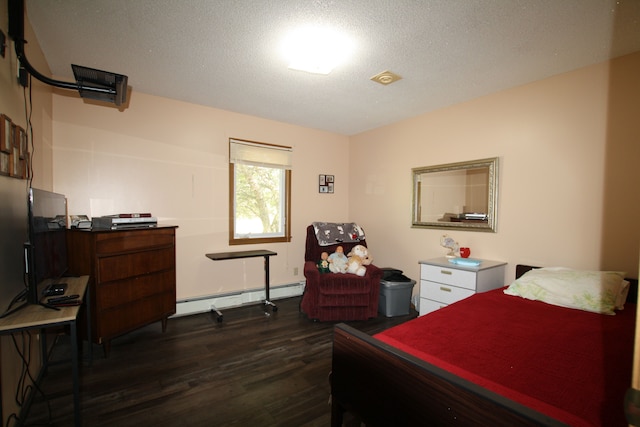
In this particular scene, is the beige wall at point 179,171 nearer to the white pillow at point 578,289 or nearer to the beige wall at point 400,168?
the beige wall at point 400,168

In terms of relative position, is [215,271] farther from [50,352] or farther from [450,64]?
[450,64]

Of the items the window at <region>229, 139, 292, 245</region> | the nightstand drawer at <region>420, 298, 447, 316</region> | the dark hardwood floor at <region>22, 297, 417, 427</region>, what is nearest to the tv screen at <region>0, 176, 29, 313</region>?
the dark hardwood floor at <region>22, 297, 417, 427</region>

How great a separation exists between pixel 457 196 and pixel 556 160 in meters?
0.95

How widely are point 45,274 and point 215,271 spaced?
6.34ft

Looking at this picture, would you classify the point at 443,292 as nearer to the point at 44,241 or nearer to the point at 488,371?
the point at 488,371

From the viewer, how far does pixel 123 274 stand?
95.7 inches

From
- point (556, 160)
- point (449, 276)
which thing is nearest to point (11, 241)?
point (449, 276)

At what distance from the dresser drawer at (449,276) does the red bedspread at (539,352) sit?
0.56 meters

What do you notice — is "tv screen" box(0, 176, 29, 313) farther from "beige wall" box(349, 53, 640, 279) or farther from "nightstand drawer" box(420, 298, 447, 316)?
"beige wall" box(349, 53, 640, 279)

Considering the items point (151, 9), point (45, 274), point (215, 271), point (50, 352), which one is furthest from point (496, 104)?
point (50, 352)

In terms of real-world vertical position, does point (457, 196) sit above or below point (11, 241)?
above

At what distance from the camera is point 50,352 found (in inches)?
94.0

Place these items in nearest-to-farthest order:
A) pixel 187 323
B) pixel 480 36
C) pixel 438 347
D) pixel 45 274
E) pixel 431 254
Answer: pixel 438 347, pixel 45 274, pixel 480 36, pixel 187 323, pixel 431 254

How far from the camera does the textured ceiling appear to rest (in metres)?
1.72
